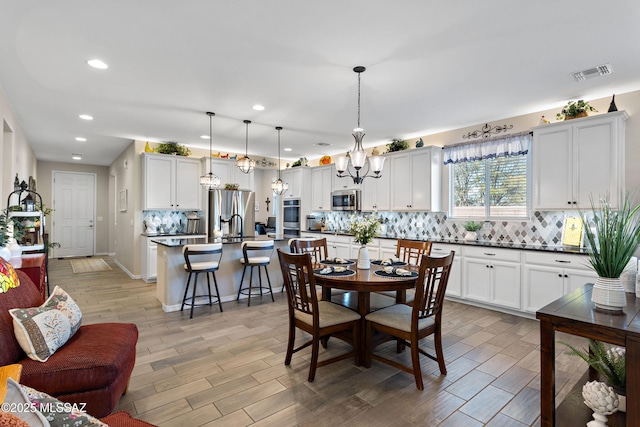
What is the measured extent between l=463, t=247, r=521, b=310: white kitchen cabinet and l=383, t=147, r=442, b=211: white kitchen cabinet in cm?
116

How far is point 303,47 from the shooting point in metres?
2.70

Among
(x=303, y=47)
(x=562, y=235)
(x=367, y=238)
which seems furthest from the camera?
(x=562, y=235)

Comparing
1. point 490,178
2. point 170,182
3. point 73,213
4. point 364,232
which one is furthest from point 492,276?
point 73,213

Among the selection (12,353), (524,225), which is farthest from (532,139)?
(12,353)

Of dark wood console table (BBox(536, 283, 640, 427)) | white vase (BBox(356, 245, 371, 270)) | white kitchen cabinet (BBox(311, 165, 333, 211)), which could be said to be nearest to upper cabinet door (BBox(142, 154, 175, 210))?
white kitchen cabinet (BBox(311, 165, 333, 211))

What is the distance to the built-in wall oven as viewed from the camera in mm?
7805

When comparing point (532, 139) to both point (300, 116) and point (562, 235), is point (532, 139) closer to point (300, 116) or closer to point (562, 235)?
point (562, 235)

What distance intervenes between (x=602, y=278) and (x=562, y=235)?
3.00 m

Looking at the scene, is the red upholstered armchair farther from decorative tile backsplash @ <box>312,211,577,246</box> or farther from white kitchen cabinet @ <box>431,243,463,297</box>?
decorative tile backsplash @ <box>312,211,577,246</box>

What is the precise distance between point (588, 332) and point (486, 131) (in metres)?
4.11

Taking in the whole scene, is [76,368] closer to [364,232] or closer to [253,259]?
[364,232]

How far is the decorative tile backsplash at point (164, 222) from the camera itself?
6.41m

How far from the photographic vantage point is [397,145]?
19.4 ft

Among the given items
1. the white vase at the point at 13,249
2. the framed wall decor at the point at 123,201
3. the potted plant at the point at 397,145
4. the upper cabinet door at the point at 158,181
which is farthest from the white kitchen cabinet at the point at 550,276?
the framed wall decor at the point at 123,201
